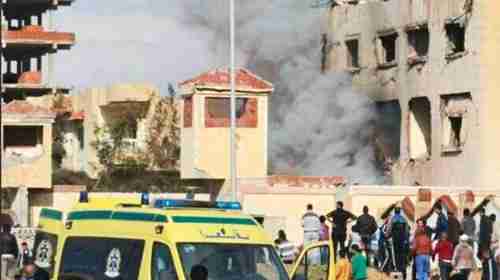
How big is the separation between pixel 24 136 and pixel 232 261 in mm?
32512

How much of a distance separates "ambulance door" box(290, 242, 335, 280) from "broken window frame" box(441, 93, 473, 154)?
28999 mm

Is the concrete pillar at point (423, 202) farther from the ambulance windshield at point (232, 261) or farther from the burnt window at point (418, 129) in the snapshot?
the ambulance windshield at point (232, 261)

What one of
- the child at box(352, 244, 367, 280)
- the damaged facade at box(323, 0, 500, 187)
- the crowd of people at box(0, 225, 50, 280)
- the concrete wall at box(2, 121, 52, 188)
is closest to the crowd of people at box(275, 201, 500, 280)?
the child at box(352, 244, 367, 280)

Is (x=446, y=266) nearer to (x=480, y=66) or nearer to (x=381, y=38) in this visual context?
(x=480, y=66)

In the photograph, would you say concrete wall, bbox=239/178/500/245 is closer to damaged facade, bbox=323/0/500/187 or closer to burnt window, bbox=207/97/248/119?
burnt window, bbox=207/97/248/119

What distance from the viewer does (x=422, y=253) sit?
1141 inches

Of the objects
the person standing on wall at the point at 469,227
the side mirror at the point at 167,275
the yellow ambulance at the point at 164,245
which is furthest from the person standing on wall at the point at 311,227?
the side mirror at the point at 167,275

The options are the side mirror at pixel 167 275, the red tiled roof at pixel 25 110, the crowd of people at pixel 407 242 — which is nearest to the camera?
the side mirror at pixel 167 275

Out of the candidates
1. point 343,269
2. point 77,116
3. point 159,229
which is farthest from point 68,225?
point 77,116

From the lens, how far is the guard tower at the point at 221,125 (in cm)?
4088

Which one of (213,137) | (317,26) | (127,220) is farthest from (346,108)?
(127,220)

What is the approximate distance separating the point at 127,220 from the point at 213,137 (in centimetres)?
2412

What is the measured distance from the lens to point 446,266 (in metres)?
28.6

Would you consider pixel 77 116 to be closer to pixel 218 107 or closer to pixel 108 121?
pixel 108 121
